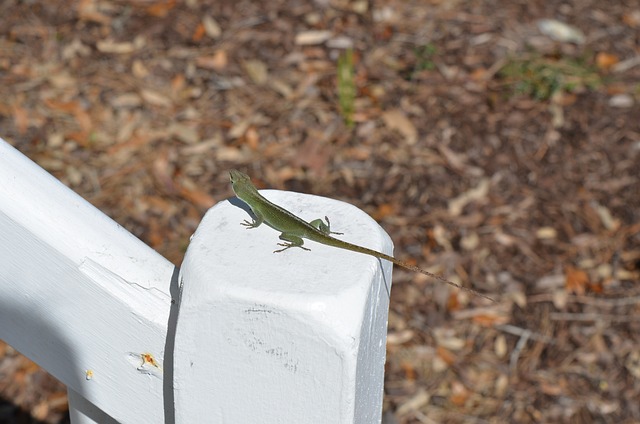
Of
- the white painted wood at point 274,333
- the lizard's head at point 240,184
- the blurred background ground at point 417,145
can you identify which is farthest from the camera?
the blurred background ground at point 417,145

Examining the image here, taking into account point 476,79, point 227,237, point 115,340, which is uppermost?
point 227,237

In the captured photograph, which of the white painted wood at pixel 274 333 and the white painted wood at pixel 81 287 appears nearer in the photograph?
the white painted wood at pixel 274 333

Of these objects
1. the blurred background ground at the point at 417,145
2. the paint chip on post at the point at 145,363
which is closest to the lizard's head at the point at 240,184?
the paint chip on post at the point at 145,363

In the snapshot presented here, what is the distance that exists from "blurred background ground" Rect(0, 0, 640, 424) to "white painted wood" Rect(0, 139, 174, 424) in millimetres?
2823

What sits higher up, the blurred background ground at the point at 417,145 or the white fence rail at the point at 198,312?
the white fence rail at the point at 198,312

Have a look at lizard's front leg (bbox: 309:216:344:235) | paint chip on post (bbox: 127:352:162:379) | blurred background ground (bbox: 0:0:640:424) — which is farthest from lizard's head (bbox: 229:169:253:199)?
blurred background ground (bbox: 0:0:640:424)

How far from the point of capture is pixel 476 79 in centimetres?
574

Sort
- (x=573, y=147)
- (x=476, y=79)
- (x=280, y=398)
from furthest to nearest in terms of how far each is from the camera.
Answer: (x=476, y=79)
(x=573, y=147)
(x=280, y=398)

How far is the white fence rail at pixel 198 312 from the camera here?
1.12 meters

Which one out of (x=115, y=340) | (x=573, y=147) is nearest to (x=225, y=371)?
(x=115, y=340)

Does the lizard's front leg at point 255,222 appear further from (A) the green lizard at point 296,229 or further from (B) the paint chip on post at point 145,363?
(B) the paint chip on post at point 145,363

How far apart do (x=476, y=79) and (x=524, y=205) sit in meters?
1.24

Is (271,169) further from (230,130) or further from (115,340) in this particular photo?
(115,340)

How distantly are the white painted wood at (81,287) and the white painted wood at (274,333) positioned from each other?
0.09m
